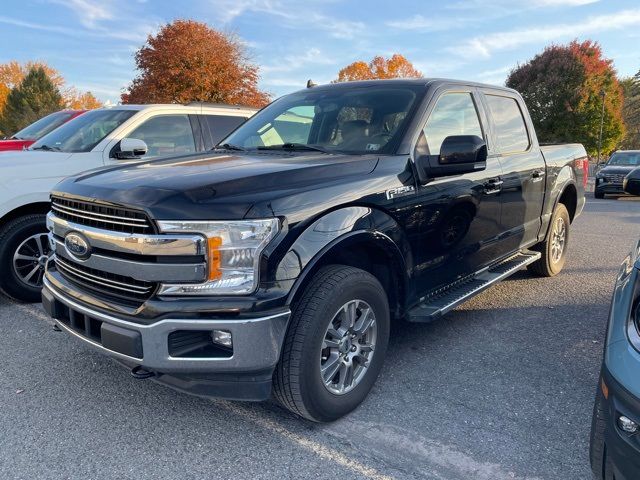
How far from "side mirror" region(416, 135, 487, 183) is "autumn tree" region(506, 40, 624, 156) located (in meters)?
29.9

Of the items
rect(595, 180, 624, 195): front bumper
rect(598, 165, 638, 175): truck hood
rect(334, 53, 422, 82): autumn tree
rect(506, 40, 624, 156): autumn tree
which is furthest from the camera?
rect(334, 53, 422, 82): autumn tree

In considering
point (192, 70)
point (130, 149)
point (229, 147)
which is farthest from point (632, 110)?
point (229, 147)

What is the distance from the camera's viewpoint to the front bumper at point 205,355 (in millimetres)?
2234

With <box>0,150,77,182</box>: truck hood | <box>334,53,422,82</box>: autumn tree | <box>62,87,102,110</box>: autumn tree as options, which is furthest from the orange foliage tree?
<box>0,150,77,182</box>: truck hood

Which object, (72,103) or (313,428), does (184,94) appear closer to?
(313,428)

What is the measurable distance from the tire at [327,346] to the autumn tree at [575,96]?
1210 inches

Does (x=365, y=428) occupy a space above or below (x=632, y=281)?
below

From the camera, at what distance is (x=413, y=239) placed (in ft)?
10.2

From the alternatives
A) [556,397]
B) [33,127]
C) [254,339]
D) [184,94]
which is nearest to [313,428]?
[254,339]

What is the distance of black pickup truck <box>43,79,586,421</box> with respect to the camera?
226 centimetres

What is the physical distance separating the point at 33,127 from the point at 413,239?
24.4 feet

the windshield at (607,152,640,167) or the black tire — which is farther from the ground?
Answer: the windshield at (607,152,640,167)

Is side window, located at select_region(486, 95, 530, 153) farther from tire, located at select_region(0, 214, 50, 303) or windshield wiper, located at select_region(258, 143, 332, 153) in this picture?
tire, located at select_region(0, 214, 50, 303)

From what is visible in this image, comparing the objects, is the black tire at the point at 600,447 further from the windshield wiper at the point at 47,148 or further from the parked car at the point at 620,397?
the windshield wiper at the point at 47,148
